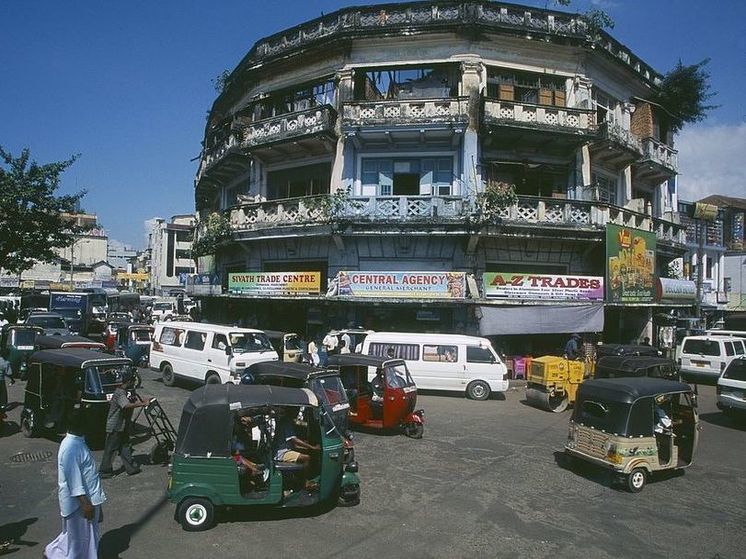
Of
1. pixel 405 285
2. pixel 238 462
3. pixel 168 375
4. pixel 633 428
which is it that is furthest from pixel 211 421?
pixel 405 285

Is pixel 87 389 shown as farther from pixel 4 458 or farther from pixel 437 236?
pixel 437 236

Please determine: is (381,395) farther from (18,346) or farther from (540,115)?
(540,115)

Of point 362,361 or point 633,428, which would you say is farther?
point 362,361

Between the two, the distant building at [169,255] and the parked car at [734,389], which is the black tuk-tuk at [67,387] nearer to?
the parked car at [734,389]

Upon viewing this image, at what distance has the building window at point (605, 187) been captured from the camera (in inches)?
874

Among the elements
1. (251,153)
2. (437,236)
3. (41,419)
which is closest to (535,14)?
(437,236)

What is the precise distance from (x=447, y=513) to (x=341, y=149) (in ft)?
54.2

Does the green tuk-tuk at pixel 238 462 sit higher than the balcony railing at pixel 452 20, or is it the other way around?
the balcony railing at pixel 452 20

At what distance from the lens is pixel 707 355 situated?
62.7ft

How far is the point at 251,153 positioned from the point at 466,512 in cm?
1947

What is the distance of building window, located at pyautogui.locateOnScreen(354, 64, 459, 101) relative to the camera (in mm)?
20781

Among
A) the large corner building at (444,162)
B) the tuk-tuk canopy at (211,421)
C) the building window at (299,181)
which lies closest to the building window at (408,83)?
the large corner building at (444,162)

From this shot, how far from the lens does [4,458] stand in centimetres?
902

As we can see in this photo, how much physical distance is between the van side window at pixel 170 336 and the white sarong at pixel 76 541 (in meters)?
12.1
